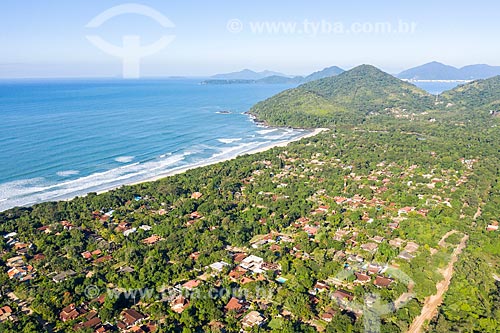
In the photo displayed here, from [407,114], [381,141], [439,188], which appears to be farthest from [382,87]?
[439,188]

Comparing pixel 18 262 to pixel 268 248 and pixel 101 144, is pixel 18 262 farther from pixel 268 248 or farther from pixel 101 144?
pixel 101 144

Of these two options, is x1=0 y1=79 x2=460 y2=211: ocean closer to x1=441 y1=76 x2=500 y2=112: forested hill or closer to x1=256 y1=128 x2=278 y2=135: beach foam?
x1=256 y1=128 x2=278 y2=135: beach foam

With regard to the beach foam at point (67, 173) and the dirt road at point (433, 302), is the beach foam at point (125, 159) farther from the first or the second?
the dirt road at point (433, 302)

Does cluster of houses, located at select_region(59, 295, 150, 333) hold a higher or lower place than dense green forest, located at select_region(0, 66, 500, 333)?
lower

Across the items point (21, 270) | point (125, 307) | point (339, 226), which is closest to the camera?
point (125, 307)

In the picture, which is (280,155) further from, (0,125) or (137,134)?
(0,125)

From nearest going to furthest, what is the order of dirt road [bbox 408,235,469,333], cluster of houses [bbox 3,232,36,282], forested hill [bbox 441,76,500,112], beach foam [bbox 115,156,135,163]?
dirt road [bbox 408,235,469,333] → cluster of houses [bbox 3,232,36,282] → beach foam [bbox 115,156,135,163] → forested hill [bbox 441,76,500,112]

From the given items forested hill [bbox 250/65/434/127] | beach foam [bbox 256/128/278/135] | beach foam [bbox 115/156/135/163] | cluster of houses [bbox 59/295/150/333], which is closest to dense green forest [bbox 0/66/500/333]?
cluster of houses [bbox 59/295/150/333]
